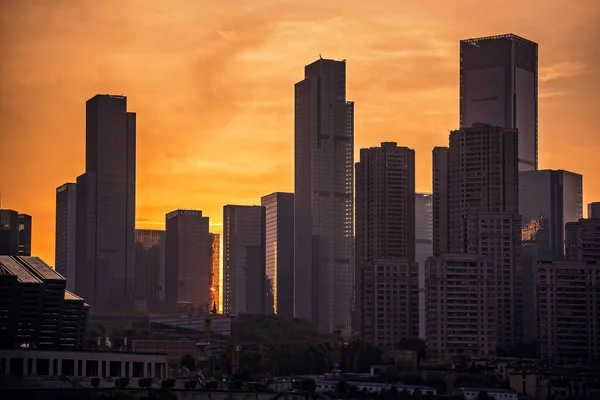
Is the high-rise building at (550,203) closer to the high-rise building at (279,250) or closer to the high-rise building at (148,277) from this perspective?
the high-rise building at (279,250)

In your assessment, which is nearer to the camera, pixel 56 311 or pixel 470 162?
pixel 56 311

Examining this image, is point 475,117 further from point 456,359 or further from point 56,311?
point 56,311

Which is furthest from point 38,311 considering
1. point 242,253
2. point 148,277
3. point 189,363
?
point 148,277

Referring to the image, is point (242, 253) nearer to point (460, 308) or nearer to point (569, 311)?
point (460, 308)

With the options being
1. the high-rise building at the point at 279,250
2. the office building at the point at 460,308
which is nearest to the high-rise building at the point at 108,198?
the high-rise building at the point at 279,250

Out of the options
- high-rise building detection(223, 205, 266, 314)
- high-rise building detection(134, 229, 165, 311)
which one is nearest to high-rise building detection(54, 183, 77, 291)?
high-rise building detection(134, 229, 165, 311)

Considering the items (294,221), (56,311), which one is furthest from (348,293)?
(56,311)
